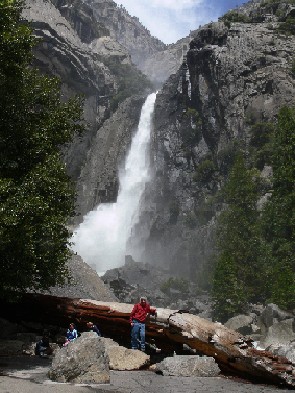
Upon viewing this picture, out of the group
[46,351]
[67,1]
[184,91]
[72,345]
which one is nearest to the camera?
[72,345]

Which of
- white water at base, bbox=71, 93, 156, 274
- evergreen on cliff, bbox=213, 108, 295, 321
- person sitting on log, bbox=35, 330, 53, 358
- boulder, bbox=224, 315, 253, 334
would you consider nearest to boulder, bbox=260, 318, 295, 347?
boulder, bbox=224, 315, 253, 334

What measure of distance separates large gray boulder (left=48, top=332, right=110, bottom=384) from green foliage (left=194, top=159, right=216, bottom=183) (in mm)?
63063

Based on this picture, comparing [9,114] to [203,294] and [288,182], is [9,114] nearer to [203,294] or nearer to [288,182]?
[288,182]

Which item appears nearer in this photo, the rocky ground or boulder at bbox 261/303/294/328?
the rocky ground

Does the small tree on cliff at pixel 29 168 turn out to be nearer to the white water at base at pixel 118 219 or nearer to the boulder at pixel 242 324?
the boulder at pixel 242 324

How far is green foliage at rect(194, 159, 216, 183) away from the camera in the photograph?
72062 millimetres

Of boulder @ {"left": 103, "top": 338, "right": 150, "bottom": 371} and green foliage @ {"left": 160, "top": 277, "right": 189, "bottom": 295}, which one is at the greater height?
green foliage @ {"left": 160, "top": 277, "right": 189, "bottom": 295}

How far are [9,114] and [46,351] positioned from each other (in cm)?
792

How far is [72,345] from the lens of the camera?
10.6 metres

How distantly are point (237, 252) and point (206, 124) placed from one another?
111 ft

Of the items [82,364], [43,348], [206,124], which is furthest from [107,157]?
[82,364]

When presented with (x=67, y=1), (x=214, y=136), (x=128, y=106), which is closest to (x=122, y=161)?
(x=128, y=106)

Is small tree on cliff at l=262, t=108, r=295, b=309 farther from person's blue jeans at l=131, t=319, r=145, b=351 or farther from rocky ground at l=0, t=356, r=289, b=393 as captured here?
rocky ground at l=0, t=356, r=289, b=393

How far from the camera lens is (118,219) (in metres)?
82.8
